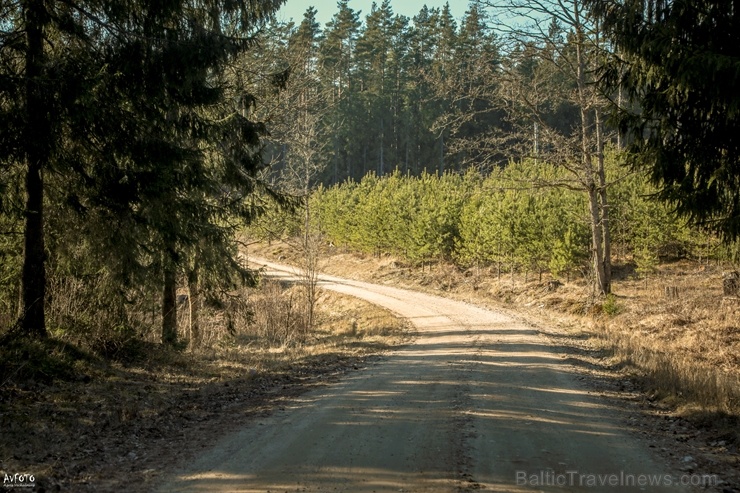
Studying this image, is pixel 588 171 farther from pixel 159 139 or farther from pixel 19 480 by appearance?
pixel 19 480

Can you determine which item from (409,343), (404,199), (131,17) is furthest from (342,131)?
(131,17)

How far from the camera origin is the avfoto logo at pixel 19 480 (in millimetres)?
5105

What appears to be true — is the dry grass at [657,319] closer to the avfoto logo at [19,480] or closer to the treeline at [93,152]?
the avfoto logo at [19,480]

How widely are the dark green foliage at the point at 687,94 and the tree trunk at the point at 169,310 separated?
896 centimetres

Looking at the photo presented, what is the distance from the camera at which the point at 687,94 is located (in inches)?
313

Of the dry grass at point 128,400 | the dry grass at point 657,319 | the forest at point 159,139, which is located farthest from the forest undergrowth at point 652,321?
the dry grass at point 128,400

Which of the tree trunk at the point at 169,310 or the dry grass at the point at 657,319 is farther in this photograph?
the tree trunk at the point at 169,310

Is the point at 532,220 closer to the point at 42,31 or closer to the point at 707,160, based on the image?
the point at 707,160

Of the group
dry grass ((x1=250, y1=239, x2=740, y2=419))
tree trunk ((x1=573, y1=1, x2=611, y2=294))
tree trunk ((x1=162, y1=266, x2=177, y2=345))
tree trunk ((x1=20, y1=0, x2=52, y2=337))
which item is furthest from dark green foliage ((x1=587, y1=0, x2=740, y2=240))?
tree trunk ((x1=573, y1=1, x2=611, y2=294))

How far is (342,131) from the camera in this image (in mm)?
67000

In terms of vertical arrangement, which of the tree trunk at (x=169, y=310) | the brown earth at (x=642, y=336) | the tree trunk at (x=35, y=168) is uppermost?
the tree trunk at (x=35, y=168)

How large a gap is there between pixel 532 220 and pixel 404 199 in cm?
1329

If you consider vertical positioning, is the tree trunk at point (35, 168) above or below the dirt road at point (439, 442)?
above

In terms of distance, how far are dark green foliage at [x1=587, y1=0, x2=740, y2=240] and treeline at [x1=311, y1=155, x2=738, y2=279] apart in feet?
39.5
